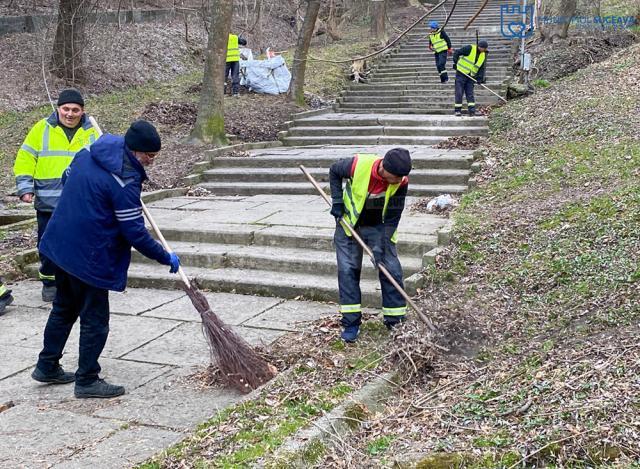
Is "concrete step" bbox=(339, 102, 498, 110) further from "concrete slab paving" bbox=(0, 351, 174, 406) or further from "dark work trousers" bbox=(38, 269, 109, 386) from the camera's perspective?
"dark work trousers" bbox=(38, 269, 109, 386)

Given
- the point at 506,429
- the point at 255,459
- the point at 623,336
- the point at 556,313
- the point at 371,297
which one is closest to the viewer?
the point at 255,459

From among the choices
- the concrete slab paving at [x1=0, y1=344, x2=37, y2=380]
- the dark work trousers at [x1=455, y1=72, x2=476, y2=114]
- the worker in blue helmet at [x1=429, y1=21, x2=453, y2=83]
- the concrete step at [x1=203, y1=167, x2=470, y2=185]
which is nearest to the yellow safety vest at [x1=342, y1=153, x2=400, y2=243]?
the concrete slab paving at [x1=0, y1=344, x2=37, y2=380]

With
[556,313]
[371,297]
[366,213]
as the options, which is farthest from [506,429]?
[371,297]

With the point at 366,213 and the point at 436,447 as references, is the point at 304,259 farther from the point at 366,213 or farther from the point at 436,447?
the point at 436,447

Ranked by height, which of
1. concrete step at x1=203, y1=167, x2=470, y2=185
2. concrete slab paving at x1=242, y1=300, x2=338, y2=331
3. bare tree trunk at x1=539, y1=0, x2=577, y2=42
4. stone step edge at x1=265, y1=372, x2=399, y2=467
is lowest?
concrete slab paving at x1=242, y1=300, x2=338, y2=331

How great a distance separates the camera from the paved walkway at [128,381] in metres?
4.38

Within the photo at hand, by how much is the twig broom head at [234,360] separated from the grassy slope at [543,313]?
37.1 inches

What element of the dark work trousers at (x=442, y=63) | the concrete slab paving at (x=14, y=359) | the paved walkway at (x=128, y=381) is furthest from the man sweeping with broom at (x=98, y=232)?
the dark work trousers at (x=442, y=63)

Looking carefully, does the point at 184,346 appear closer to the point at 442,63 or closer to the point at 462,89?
the point at 462,89

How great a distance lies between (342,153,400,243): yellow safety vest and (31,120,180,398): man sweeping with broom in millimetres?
1597

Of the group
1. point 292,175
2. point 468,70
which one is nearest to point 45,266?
point 292,175

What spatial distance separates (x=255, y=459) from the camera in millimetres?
3994

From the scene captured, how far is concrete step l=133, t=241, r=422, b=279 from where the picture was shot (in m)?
7.66

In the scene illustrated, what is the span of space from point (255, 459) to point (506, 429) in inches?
55.8
